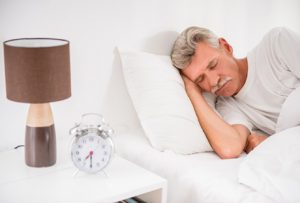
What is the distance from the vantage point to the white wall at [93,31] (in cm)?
144

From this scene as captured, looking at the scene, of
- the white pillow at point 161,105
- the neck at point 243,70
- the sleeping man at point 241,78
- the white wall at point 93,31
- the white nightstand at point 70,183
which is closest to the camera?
the white nightstand at point 70,183

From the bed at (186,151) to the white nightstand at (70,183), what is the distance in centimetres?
13

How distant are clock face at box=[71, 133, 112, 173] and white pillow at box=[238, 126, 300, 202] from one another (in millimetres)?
417

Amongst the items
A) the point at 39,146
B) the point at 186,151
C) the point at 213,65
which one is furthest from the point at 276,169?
the point at 39,146

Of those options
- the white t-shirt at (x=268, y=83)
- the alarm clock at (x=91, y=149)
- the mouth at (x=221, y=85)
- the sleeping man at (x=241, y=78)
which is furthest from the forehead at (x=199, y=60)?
the alarm clock at (x=91, y=149)

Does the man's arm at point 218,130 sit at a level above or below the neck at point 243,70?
below

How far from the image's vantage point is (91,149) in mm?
1295

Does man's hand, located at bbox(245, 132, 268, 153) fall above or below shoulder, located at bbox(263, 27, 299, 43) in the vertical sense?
below

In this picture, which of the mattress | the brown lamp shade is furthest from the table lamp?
the mattress

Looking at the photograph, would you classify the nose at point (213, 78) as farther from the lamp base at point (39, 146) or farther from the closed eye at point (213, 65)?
the lamp base at point (39, 146)

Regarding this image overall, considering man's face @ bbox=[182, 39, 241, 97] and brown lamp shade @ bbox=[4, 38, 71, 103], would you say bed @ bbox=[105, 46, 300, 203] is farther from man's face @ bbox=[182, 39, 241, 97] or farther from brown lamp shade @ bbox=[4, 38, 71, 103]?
brown lamp shade @ bbox=[4, 38, 71, 103]

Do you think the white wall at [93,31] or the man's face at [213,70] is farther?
the man's face at [213,70]

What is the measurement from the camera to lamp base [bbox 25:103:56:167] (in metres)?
1.31

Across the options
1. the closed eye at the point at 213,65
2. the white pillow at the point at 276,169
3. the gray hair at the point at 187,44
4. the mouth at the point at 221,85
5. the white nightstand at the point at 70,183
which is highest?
the gray hair at the point at 187,44
